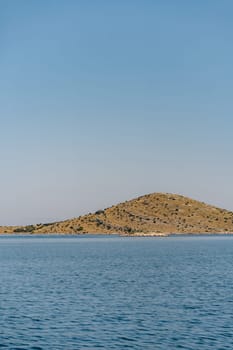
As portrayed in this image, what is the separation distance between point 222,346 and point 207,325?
8420mm

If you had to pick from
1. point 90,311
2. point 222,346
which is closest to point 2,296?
point 90,311

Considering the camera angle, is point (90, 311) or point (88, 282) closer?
point (90, 311)

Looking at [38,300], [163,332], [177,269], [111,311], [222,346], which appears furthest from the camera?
[177,269]

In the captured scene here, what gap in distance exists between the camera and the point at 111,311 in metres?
64.6

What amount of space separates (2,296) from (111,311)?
2122 centimetres

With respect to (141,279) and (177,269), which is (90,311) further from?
(177,269)

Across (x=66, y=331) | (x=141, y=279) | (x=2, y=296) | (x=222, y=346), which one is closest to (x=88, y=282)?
(x=141, y=279)

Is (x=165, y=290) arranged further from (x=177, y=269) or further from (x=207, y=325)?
(x=177, y=269)

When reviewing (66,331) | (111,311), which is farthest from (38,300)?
(66,331)

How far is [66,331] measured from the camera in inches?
2140

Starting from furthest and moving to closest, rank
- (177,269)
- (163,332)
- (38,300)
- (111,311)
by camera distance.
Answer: (177,269) → (38,300) → (111,311) → (163,332)

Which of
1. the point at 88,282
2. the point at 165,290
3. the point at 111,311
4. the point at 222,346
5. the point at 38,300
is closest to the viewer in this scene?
the point at 222,346

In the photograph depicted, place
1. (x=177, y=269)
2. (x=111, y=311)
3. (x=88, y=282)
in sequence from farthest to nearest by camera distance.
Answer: (x=177, y=269)
(x=88, y=282)
(x=111, y=311)

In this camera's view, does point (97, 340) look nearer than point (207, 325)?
Yes
